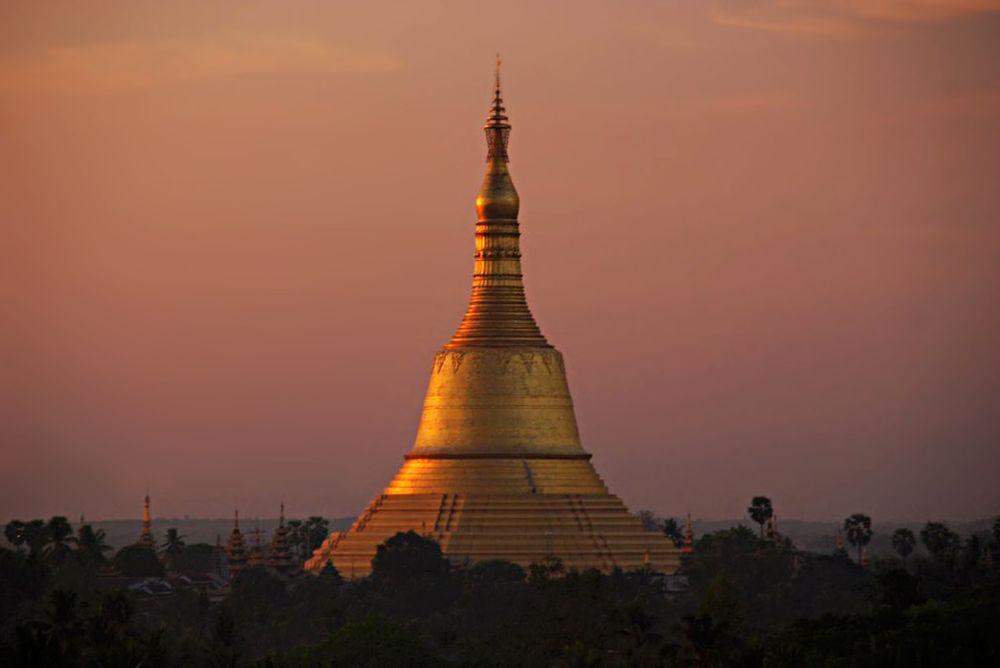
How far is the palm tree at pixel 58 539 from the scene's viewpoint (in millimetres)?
129375

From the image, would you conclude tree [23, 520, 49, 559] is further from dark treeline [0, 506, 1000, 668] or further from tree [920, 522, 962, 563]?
tree [920, 522, 962, 563]

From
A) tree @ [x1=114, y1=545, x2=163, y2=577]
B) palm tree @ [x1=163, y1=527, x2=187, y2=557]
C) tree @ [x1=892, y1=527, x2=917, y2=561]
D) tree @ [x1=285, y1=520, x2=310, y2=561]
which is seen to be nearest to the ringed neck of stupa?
tree @ [x1=114, y1=545, x2=163, y2=577]

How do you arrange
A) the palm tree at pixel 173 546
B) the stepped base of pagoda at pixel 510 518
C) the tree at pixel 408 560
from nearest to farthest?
the tree at pixel 408 560
the stepped base of pagoda at pixel 510 518
the palm tree at pixel 173 546

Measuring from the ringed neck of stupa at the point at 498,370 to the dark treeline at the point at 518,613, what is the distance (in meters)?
5.50

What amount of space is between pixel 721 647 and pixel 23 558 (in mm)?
42489

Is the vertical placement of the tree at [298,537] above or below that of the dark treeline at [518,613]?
above

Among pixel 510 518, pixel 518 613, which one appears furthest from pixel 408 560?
pixel 518 613

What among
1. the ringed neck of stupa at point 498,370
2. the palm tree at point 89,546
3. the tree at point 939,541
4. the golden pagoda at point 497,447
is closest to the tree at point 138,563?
the palm tree at point 89,546

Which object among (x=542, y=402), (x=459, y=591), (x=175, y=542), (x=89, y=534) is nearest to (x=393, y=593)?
(x=459, y=591)

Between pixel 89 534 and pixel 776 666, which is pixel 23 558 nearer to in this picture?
pixel 89 534

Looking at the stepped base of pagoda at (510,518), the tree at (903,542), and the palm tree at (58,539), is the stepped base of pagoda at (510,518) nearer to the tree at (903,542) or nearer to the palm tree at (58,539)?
the palm tree at (58,539)

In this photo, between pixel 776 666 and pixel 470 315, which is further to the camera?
pixel 470 315

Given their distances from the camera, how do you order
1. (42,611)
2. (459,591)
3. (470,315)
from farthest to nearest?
(470,315) < (459,591) < (42,611)

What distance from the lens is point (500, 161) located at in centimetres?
12225
